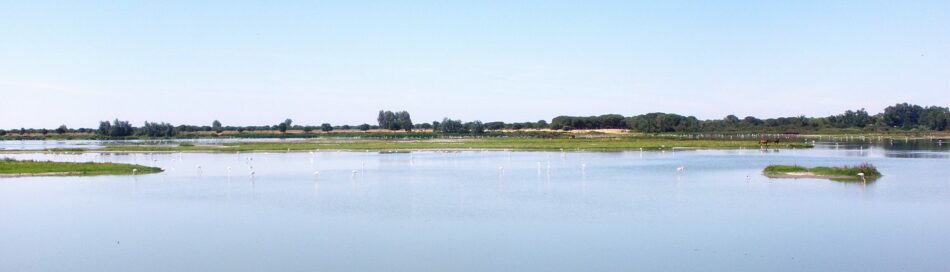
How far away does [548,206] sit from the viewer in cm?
2405

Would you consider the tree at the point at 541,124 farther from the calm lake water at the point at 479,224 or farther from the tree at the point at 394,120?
the calm lake water at the point at 479,224

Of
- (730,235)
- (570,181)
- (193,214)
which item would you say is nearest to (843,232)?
(730,235)

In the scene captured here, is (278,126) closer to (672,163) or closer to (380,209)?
(672,163)

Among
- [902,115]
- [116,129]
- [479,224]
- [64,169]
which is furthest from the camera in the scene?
[902,115]

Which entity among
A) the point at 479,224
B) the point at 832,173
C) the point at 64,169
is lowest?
the point at 479,224

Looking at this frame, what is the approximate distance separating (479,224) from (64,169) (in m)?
26.7

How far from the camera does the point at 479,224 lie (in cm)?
2031

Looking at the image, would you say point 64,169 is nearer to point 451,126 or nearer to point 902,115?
point 451,126

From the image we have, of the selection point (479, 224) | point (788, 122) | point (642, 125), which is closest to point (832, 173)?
point (479, 224)

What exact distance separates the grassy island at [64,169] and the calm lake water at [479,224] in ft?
8.66

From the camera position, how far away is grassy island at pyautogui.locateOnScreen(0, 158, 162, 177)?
1479 inches

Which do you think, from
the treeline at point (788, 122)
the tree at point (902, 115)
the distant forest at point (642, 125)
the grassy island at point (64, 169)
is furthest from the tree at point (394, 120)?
the grassy island at point (64, 169)

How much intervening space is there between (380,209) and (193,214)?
5.42 metres

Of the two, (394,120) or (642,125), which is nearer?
(642,125)
